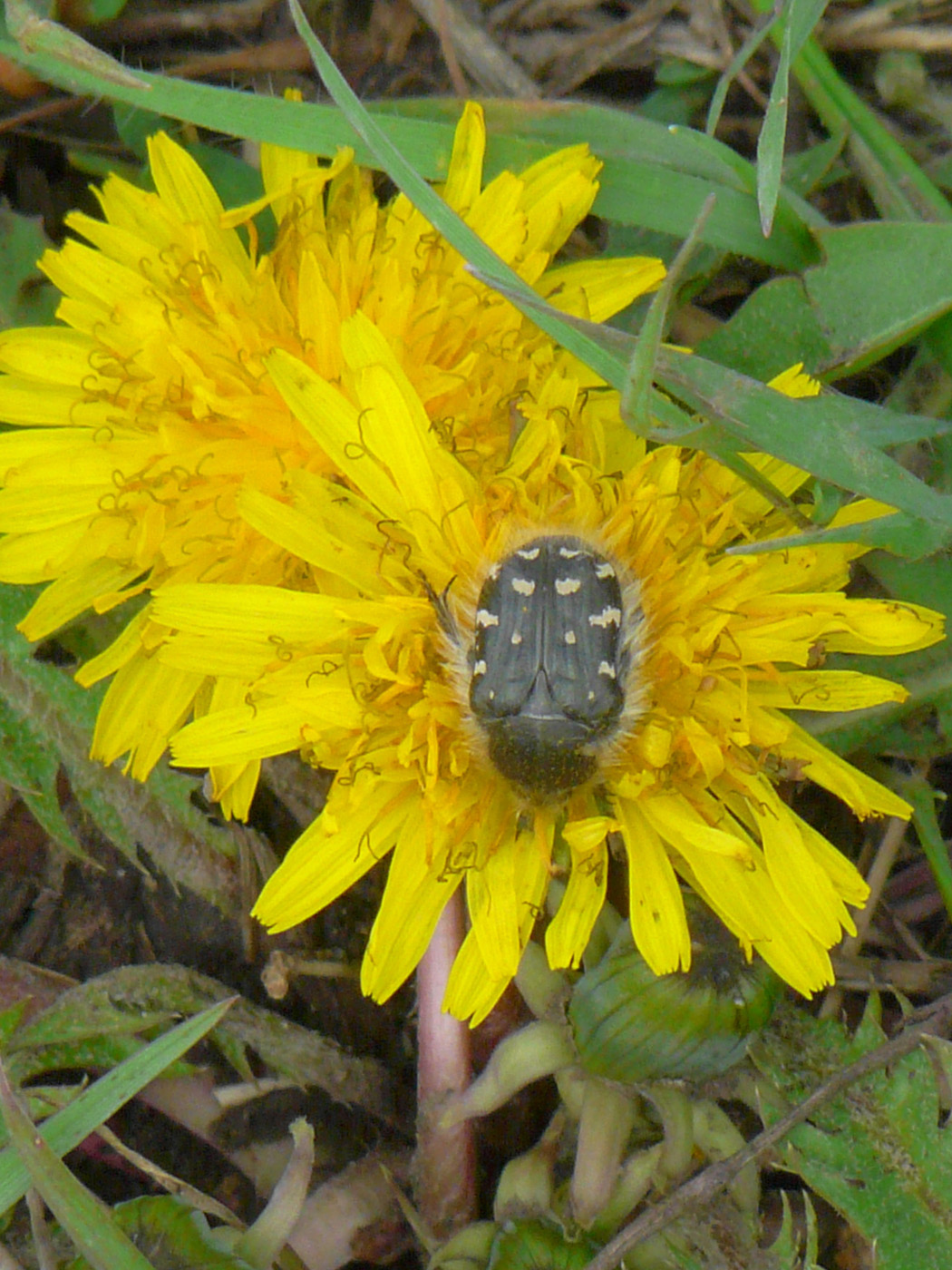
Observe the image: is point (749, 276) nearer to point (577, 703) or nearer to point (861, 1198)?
point (577, 703)

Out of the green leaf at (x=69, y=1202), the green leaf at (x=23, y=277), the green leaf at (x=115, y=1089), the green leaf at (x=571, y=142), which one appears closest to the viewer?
the green leaf at (x=69, y=1202)

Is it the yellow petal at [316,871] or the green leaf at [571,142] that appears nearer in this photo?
the yellow petal at [316,871]

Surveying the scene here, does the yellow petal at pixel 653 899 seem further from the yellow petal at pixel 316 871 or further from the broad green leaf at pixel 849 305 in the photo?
the broad green leaf at pixel 849 305

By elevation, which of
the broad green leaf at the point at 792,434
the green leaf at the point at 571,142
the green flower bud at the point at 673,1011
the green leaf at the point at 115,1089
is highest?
the green leaf at the point at 571,142

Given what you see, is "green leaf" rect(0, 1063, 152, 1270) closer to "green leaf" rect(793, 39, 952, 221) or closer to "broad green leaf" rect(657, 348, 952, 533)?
"broad green leaf" rect(657, 348, 952, 533)

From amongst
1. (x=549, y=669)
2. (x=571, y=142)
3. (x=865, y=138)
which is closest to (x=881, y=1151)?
(x=549, y=669)

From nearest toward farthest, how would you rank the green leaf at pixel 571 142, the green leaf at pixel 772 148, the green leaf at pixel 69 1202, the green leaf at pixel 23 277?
1. the green leaf at pixel 69 1202
2. the green leaf at pixel 772 148
3. the green leaf at pixel 571 142
4. the green leaf at pixel 23 277

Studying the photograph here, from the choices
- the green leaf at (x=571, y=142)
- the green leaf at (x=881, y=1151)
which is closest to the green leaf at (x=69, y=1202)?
the green leaf at (x=881, y=1151)
